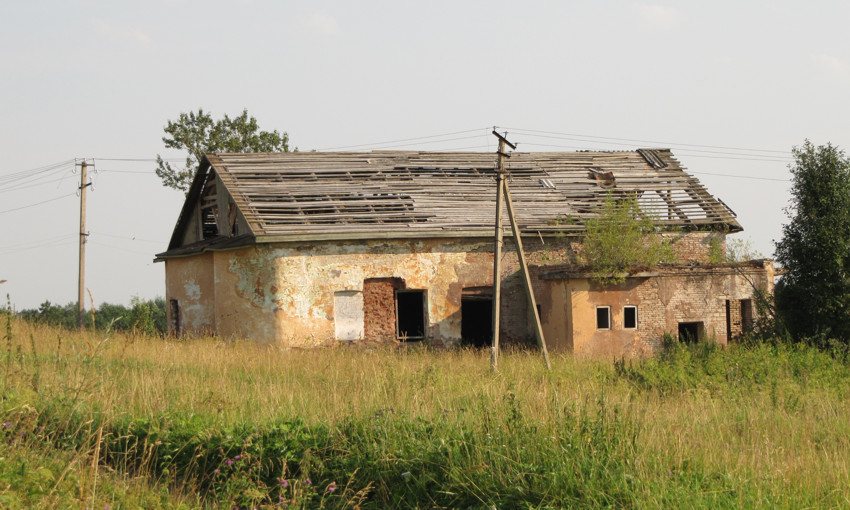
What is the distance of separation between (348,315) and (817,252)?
10314mm

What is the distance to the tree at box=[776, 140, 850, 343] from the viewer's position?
49.4ft

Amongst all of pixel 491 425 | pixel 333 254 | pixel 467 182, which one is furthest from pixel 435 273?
pixel 491 425

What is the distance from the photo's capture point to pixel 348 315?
17.4 m

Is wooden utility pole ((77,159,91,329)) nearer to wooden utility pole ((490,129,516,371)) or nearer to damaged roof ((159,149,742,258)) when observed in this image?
damaged roof ((159,149,742,258))

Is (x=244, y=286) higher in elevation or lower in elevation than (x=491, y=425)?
higher

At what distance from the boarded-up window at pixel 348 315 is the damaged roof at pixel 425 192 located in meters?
1.40

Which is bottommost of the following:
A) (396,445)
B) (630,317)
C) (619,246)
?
(396,445)

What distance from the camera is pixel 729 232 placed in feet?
68.3

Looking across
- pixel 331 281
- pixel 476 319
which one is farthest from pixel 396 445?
pixel 476 319

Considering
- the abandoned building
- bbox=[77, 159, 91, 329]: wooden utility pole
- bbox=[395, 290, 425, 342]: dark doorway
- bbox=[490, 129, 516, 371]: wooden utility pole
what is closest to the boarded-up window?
the abandoned building

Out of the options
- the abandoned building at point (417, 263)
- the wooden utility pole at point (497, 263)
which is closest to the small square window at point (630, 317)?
the abandoned building at point (417, 263)

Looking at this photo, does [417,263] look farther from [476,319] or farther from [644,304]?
[644,304]

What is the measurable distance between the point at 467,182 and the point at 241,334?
780cm

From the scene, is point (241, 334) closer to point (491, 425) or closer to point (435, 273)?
point (435, 273)
